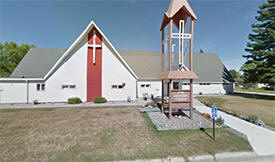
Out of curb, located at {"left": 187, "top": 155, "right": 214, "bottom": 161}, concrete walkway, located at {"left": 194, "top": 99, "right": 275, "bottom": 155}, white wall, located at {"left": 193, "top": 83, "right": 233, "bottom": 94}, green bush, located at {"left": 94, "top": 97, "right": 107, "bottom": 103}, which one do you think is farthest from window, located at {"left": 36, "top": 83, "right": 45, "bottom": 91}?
white wall, located at {"left": 193, "top": 83, "right": 233, "bottom": 94}

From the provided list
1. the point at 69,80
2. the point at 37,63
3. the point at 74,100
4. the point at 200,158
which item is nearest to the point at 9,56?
the point at 37,63

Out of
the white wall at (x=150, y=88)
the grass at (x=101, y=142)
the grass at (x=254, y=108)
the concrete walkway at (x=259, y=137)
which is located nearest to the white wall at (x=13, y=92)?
the grass at (x=101, y=142)

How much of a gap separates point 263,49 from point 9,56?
44.5m

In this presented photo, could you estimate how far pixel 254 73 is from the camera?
1598 centimetres

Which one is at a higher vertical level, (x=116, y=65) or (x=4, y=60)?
(x=4, y=60)

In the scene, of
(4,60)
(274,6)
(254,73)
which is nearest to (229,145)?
(254,73)

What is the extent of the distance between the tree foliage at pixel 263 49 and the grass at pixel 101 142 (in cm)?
1577

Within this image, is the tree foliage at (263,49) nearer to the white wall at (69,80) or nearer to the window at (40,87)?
the white wall at (69,80)

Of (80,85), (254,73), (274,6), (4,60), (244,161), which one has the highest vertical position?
(274,6)

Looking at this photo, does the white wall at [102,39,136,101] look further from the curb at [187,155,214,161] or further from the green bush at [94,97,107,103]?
the curb at [187,155,214,161]

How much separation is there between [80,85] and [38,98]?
15.1 ft

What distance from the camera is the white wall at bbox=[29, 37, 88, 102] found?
12406 mm

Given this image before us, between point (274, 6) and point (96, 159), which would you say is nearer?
point (96, 159)

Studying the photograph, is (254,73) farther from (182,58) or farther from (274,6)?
(182,58)
